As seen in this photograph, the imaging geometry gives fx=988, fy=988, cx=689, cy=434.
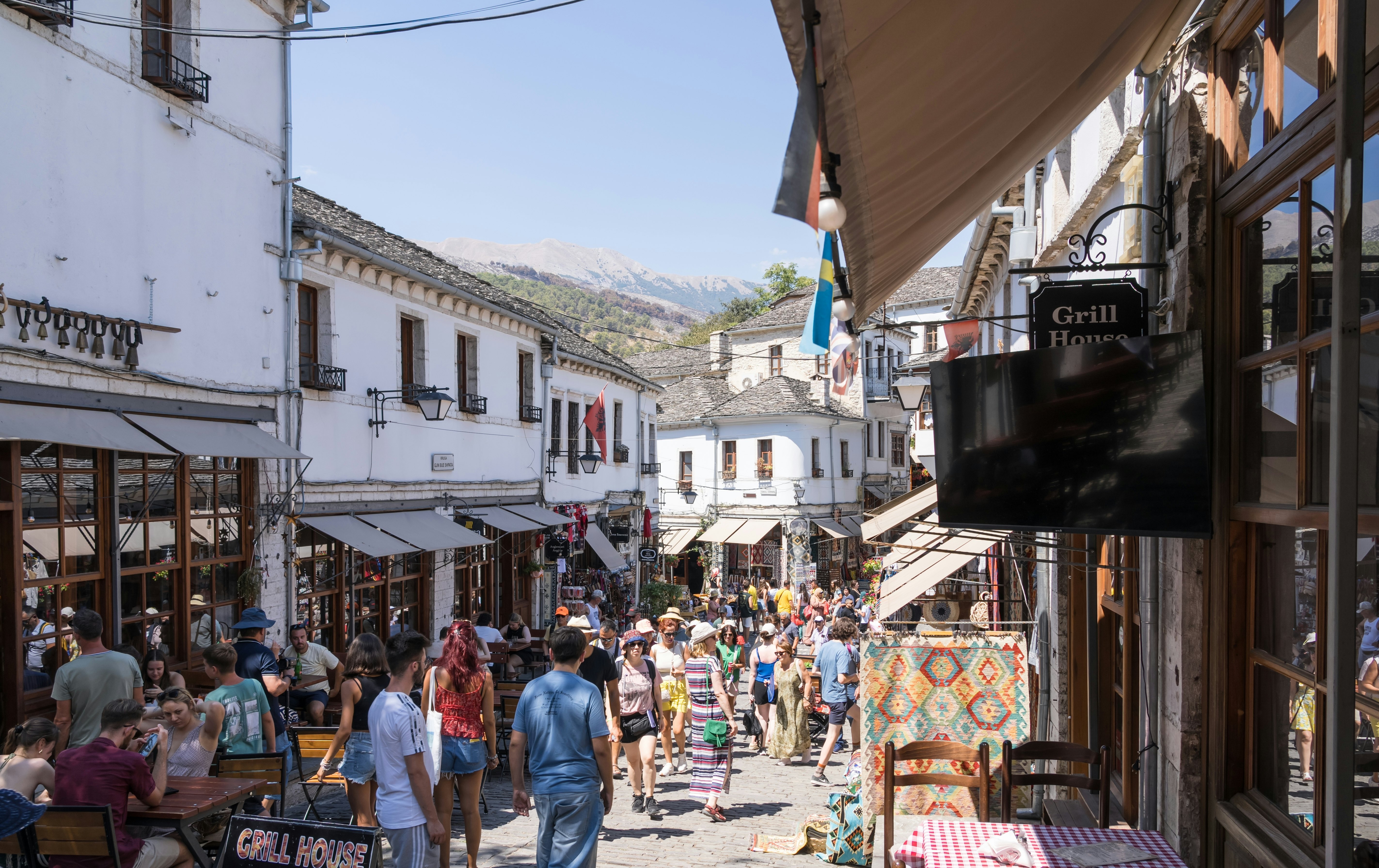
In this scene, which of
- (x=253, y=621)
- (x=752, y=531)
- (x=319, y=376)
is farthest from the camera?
(x=752, y=531)

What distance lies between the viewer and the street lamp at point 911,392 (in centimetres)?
1419

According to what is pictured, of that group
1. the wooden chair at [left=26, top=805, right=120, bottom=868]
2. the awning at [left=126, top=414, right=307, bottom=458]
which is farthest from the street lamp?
the wooden chair at [left=26, top=805, right=120, bottom=868]

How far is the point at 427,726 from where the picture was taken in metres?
6.54

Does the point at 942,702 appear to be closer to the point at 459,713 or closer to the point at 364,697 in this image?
the point at 459,713

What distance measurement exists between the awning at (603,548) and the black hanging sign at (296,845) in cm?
1777

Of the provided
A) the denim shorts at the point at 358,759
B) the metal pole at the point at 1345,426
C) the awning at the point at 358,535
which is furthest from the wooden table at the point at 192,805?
the awning at the point at 358,535

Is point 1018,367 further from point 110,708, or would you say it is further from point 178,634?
point 178,634

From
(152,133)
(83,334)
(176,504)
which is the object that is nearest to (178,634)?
(176,504)

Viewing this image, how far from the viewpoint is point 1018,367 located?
4.39 m

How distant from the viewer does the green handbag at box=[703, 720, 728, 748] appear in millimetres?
8609

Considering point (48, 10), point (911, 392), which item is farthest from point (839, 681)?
point (48, 10)

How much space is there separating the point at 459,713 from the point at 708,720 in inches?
110

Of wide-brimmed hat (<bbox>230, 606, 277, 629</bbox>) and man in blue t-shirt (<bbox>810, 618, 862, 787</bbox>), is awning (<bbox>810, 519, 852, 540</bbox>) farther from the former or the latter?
wide-brimmed hat (<bbox>230, 606, 277, 629</bbox>)

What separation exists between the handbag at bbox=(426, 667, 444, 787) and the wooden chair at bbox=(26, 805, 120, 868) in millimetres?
1701
